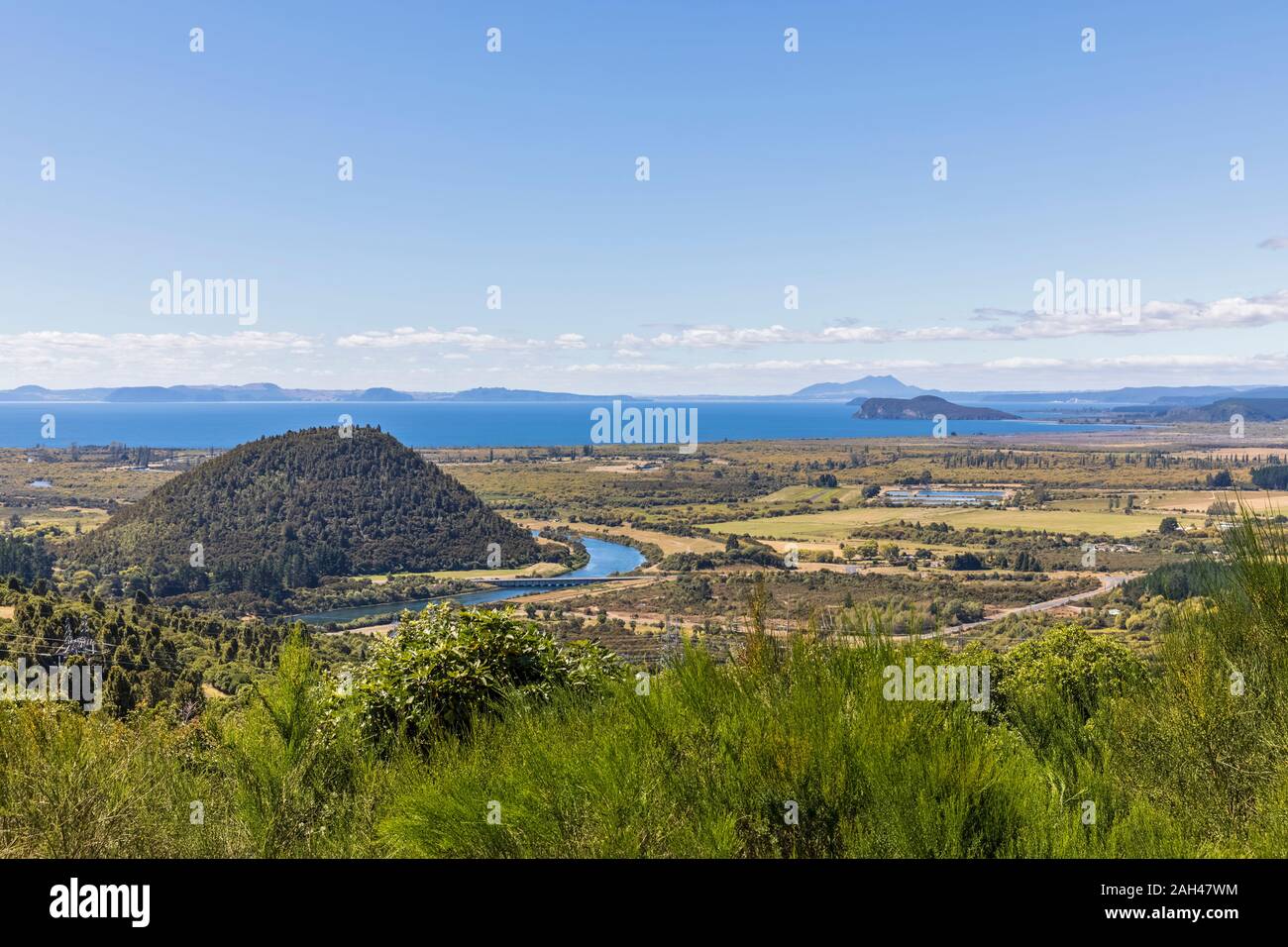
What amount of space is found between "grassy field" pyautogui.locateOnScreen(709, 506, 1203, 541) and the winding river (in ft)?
40.1

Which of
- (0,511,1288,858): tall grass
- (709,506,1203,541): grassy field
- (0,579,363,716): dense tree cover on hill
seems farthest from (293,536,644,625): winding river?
(0,511,1288,858): tall grass

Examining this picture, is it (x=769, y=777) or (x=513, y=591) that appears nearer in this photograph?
(x=769, y=777)

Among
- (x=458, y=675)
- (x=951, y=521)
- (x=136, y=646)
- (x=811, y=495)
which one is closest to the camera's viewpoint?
(x=458, y=675)

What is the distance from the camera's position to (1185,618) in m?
5.27

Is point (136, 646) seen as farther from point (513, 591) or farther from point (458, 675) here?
point (513, 591)

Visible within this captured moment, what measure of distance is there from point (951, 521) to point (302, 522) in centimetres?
6411

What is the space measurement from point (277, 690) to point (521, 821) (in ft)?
10.3

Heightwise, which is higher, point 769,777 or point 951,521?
point 769,777

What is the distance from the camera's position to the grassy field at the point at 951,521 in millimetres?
81688

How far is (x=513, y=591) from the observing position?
6238cm

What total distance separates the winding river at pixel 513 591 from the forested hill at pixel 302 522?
6785mm

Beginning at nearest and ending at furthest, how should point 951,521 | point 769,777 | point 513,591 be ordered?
point 769,777, point 513,591, point 951,521

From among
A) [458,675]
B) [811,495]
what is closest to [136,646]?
[458,675]
